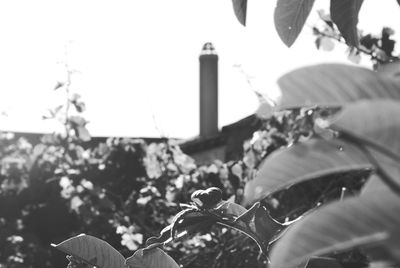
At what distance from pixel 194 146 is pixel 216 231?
13.1ft

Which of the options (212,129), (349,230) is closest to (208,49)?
(212,129)

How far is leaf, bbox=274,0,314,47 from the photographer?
777 millimetres

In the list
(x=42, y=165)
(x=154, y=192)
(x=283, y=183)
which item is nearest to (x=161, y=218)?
(x=154, y=192)

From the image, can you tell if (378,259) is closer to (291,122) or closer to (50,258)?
(291,122)

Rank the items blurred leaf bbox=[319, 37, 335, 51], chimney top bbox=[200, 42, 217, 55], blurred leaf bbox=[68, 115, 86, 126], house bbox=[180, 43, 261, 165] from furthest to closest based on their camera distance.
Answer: chimney top bbox=[200, 42, 217, 55], house bbox=[180, 43, 261, 165], blurred leaf bbox=[68, 115, 86, 126], blurred leaf bbox=[319, 37, 335, 51]

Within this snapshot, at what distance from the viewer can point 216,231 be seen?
3477mm

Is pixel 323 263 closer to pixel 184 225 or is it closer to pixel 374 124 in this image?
pixel 184 225

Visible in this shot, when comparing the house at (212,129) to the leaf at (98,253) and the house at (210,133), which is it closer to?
the house at (210,133)

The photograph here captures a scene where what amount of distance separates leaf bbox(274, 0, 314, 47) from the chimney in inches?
350

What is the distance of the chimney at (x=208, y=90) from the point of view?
986 centimetres

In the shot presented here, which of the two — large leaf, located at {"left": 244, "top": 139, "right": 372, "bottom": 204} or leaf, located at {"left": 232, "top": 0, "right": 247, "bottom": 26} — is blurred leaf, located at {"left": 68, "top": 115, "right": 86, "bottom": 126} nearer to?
leaf, located at {"left": 232, "top": 0, "right": 247, "bottom": 26}

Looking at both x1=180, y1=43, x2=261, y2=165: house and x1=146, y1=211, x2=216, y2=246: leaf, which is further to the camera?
x1=180, y1=43, x2=261, y2=165: house

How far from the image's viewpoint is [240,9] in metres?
0.83

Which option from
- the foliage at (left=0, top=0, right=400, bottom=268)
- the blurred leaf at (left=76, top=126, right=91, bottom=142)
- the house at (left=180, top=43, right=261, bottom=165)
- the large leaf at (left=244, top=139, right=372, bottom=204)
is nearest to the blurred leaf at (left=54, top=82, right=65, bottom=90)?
the foliage at (left=0, top=0, right=400, bottom=268)
